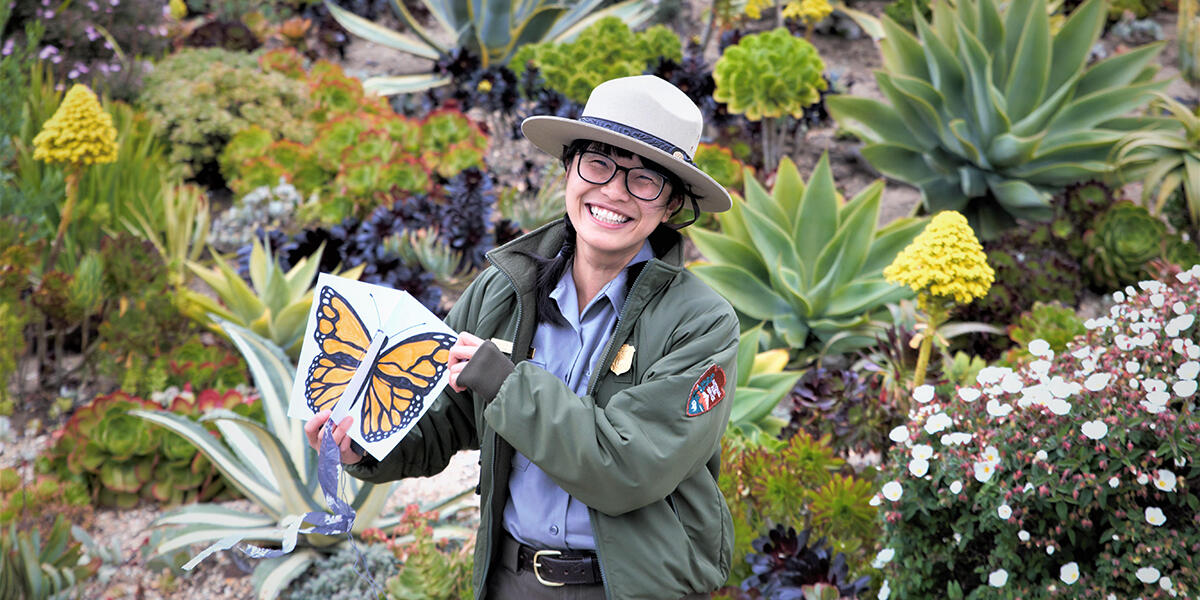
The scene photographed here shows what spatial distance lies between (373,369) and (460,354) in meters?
0.20

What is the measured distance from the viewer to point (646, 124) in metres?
1.82

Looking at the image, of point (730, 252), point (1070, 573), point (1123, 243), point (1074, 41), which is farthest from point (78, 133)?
point (1074, 41)

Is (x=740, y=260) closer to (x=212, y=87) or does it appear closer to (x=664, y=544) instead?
(x=664, y=544)

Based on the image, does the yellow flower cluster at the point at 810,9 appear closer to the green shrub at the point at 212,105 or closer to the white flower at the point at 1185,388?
the green shrub at the point at 212,105

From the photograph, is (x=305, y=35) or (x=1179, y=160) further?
(x=305, y=35)

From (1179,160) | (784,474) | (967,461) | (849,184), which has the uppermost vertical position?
(967,461)

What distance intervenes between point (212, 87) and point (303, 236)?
228 centimetres

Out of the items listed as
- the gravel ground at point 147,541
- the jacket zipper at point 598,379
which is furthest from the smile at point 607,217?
the gravel ground at point 147,541

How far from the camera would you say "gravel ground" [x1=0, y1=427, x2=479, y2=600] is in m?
3.30

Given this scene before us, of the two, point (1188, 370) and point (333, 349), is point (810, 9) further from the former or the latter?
point (333, 349)

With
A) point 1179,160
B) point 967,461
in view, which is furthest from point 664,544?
point 1179,160

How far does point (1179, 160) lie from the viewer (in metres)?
4.67

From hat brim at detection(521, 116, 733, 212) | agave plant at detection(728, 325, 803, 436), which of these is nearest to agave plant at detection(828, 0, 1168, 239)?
agave plant at detection(728, 325, 803, 436)

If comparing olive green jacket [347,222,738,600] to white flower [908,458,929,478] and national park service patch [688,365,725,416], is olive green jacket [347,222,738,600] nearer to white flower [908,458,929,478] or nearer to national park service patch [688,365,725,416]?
national park service patch [688,365,725,416]
